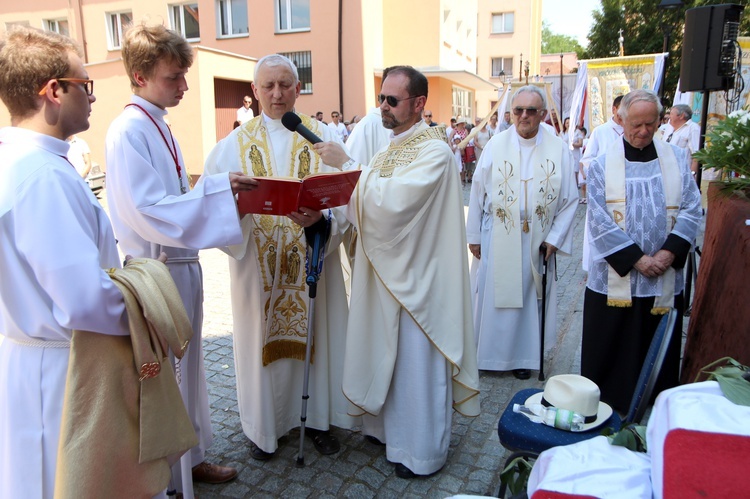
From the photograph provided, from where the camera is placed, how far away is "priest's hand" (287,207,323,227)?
2.90m

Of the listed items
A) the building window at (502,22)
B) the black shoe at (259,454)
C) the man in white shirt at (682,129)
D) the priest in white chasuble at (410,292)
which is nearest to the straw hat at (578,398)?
the priest in white chasuble at (410,292)

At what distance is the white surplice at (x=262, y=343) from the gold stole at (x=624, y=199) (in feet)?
5.78

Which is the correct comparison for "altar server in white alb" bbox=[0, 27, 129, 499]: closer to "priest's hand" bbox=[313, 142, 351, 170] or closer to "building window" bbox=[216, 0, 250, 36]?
"priest's hand" bbox=[313, 142, 351, 170]

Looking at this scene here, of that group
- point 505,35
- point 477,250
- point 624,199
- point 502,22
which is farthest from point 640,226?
point 502,22

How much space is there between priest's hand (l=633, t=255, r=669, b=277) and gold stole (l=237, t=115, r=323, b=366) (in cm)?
211

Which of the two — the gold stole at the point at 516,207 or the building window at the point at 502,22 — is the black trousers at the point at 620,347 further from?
the building window at the point at 502,22

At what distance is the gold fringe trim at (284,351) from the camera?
335cm

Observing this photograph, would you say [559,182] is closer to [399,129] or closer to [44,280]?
[399,129]

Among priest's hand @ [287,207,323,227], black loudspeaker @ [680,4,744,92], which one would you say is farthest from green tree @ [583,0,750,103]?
priest's hand @ [287,207,323,227]

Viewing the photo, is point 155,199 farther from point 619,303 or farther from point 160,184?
A: point 619,303

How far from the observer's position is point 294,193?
2.64m

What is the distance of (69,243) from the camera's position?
163 cm

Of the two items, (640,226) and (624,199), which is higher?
(624,199)

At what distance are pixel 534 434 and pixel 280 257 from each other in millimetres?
1715
